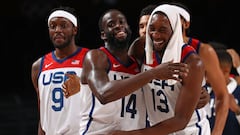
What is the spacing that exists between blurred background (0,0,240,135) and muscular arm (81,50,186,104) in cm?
564

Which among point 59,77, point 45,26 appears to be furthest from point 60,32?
point 45,26

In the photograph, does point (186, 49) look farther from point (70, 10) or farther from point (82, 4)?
point (82, 4)

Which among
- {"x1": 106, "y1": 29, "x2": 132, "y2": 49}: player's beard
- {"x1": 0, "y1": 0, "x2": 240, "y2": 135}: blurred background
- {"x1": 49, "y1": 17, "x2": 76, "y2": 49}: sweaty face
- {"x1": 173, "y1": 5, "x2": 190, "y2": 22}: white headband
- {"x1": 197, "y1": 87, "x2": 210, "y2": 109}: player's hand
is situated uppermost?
{"x1": 173, "y1": 5, "x2": 190, "y2": 22}: white headband

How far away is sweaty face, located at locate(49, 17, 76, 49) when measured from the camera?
4.31m

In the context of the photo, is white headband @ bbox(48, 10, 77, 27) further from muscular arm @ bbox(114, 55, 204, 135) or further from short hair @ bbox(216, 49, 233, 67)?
muscular arm @ bbox(114, 55, 204, 135)

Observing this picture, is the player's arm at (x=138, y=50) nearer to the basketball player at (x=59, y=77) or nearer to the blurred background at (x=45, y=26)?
the basketball player at (x=59, y=77)

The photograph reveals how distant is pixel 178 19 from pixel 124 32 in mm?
408

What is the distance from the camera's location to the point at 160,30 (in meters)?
3.18

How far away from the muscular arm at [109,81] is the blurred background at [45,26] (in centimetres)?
564

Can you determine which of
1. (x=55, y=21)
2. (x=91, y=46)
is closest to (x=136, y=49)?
(x=55, y=21)

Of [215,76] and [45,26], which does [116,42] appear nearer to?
[215,76]

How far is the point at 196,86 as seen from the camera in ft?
10.4

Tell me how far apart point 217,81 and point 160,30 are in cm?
107

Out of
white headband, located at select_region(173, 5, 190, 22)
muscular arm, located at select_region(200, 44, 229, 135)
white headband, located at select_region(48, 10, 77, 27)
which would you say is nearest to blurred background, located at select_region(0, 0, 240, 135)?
white headband, located at select_region(48, 10, 77, 27)
